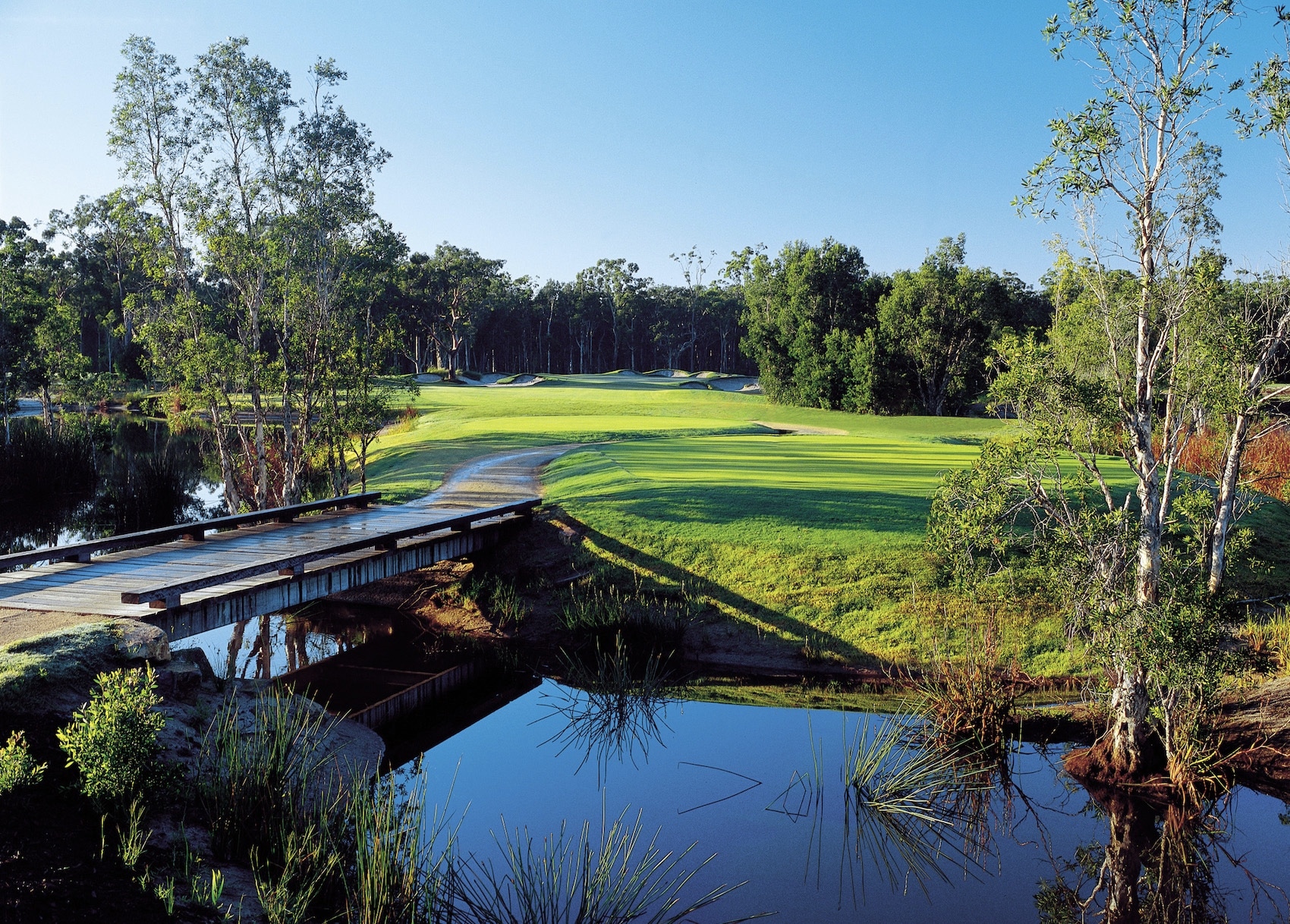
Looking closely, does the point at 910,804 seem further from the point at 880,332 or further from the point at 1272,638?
the point at 880,332

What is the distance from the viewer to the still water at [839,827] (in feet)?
25.5

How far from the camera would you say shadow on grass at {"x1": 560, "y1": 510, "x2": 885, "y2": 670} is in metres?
13.9

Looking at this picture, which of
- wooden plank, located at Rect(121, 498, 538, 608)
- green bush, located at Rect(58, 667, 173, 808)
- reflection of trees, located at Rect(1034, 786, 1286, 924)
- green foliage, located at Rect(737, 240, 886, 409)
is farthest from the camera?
green foliage, located at Rect(737, 240, 886, 409)

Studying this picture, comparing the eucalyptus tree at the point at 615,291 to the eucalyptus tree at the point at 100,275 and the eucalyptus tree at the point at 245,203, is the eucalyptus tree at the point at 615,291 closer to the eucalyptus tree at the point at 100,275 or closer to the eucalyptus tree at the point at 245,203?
the eucalyptus tree at the point at 100,275

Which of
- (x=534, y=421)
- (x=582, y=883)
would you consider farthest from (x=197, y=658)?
(x=534, y=421)

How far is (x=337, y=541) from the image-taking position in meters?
13.5

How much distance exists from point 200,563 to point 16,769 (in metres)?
6.02

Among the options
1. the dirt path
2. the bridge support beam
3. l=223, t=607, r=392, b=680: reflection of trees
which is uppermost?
the dirt path

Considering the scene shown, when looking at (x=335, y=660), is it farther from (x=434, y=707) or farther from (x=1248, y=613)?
(x=1248, y=613)

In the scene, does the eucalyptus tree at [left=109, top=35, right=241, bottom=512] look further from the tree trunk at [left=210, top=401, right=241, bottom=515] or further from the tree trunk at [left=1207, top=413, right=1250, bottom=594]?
the tree trunk at [left=1207, top=413, right=1250, bottom=594]

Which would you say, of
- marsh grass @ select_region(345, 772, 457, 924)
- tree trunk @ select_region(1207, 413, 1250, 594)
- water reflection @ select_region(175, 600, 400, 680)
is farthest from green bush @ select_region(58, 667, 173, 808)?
tree trunk @ select_region(1207, 413, 1250, 594)

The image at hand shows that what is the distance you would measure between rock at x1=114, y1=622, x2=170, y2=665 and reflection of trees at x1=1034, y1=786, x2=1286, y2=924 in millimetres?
8268

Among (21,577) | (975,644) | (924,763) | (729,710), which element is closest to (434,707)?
(729,710)

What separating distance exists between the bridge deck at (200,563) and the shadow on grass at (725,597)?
2408 millimetres
